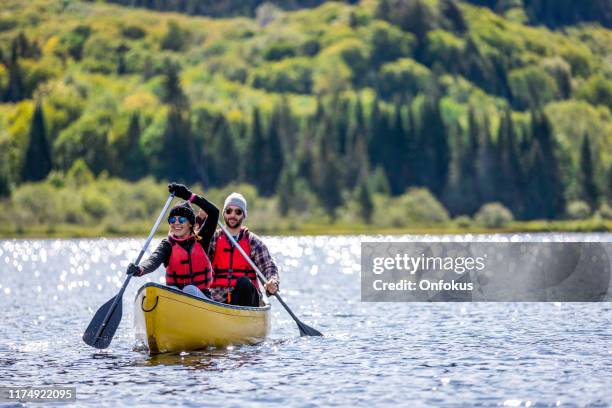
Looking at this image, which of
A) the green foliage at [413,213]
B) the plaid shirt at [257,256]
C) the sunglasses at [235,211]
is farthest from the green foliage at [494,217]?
the sunglasses at [235,211]

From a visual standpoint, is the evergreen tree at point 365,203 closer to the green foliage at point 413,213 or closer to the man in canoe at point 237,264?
the green foliage at point 413,213

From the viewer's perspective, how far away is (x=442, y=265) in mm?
68250

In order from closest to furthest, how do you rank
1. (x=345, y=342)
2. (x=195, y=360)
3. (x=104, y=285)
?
1. (x=195, y=360)
2. (x=345, y=342)
3. (x=104, y=285)

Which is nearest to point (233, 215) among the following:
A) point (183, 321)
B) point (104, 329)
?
point (183, 321)

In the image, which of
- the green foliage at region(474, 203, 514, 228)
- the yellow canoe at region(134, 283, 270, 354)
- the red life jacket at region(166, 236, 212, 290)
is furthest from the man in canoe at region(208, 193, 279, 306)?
the green foliage at region(474, 203, 514, 228)

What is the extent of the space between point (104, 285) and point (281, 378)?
3945 cm

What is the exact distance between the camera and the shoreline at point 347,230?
180750mm

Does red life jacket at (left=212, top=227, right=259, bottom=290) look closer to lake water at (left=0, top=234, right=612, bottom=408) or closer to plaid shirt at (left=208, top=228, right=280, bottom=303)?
plaid shirt at (left=208, top=228, right=280, bottom=303)

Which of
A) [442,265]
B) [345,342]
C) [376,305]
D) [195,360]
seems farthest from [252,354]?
[442,265]

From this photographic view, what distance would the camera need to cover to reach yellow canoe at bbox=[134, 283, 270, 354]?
25250 millimetres

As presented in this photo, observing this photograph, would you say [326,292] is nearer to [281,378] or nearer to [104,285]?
[104,285]

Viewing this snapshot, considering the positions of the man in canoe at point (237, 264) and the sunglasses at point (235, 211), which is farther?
the man in canoe at point (237, 264)

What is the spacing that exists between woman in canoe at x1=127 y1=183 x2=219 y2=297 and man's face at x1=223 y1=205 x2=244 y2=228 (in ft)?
4.02

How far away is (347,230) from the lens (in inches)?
7554
